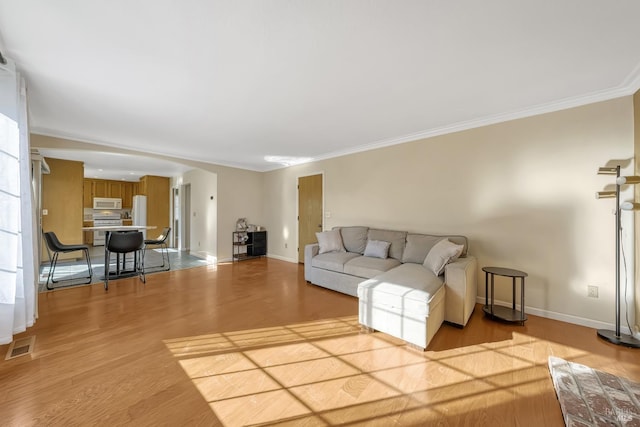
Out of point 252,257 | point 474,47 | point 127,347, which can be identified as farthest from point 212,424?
point 252,257

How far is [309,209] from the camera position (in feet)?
18.2

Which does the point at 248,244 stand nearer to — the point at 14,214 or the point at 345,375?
the point at 14,214

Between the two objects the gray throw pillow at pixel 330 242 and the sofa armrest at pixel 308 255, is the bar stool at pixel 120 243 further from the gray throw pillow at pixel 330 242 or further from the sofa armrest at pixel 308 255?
the gray throw pillow at pixel 330 242

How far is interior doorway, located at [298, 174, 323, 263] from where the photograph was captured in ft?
17.5

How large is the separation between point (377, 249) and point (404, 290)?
1502mm

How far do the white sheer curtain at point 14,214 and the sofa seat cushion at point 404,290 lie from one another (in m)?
3.21

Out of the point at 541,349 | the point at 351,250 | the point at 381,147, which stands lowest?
the point at 541,349

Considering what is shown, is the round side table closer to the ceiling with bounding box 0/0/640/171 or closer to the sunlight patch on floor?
the sunlight patch on floor

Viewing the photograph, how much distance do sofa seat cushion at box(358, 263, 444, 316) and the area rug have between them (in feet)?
3.12

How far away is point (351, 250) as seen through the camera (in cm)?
428

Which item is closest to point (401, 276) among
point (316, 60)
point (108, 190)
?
point (316, 60)

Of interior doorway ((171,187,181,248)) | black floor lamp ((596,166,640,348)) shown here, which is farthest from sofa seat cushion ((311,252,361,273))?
interior doorway ((171,187,181,248))

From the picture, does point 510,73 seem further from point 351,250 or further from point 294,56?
point 351,250

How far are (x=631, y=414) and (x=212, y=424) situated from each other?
2.57 meters
